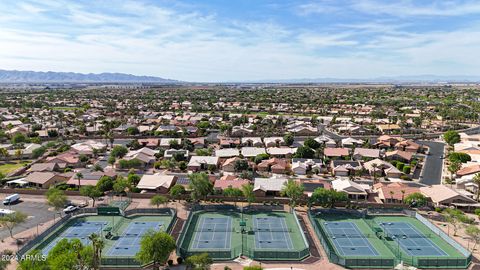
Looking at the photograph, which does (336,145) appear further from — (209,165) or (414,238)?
(414,238)

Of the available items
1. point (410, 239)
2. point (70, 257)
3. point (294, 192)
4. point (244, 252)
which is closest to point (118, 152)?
point (294, 192)

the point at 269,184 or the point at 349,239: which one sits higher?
the point at 269,184

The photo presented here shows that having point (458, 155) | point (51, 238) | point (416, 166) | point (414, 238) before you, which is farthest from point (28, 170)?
point (458, 155)

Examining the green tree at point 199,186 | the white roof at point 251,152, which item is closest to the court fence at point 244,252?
the green tree at point 199,186

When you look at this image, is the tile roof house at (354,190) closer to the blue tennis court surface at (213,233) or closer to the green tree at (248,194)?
the green tree at (248,194)

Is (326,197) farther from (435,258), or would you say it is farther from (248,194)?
(435,258)

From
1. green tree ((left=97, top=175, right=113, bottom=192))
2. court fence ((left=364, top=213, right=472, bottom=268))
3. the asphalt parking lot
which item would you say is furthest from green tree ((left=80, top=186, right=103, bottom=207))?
court fence ((left=364, top=213, right=472, bottom=268))
